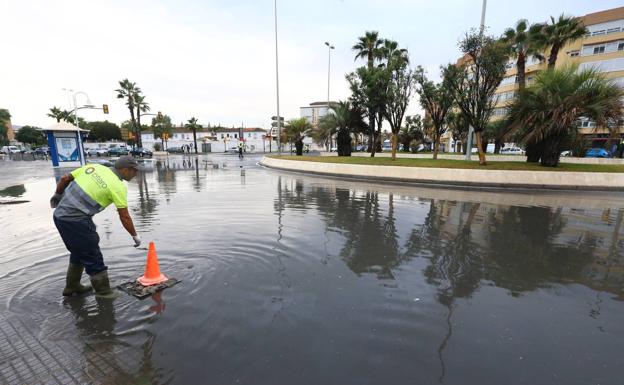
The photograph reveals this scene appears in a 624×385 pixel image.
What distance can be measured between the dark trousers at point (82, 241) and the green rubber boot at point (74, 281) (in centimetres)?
9

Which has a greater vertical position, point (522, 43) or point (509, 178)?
point (522, 43)

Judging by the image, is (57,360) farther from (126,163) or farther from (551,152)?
(551,152)

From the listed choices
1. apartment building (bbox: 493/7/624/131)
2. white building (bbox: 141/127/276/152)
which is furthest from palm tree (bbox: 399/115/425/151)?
white building (bbox: 141/127/276/152)

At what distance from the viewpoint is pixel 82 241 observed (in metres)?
3.52

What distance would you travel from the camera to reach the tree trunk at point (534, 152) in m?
18.8

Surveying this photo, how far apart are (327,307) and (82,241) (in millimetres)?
2949

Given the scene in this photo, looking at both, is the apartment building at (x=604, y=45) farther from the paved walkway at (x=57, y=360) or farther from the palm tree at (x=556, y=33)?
the paved walkway at (x=57, y=360)

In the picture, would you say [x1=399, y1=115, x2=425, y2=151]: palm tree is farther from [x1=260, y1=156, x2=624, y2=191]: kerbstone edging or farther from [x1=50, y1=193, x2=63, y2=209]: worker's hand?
[x1=50, y1=193, x2=63, y2=209]: worker's hand

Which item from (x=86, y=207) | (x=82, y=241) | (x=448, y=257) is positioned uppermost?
(x=86, y=207)

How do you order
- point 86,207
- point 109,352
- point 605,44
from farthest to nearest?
point 605,44
point 86,207
point 109,352

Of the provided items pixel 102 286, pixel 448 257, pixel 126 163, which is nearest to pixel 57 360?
pixel 102 286

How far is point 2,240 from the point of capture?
6113mm

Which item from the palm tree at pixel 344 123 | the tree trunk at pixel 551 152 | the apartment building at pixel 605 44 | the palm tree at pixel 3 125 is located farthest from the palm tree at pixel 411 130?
the palm tree at pixel 3 125

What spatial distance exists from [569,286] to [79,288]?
21.6 ft
